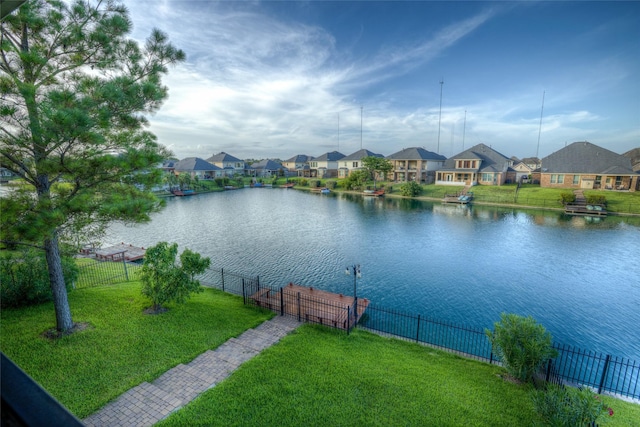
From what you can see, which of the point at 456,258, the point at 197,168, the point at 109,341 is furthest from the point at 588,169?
the point at 197,168

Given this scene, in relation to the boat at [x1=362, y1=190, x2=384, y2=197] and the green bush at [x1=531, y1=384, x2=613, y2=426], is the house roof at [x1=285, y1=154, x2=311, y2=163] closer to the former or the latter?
the boat at [x1=362, y1=190, x2=384, y2=197]

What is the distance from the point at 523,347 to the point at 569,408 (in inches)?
97.6

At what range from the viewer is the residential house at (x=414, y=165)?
64938mm

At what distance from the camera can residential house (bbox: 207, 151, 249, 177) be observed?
3588 inches

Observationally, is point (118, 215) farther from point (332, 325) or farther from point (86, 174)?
point (332, 325)

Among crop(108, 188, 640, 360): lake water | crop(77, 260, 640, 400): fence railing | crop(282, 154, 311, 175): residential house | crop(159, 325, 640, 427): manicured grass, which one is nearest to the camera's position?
crop(159, 325, 640, 427): manicured grass

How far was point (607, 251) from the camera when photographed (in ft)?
78.6

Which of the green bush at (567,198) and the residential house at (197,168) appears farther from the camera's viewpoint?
the residential house at (197,168)

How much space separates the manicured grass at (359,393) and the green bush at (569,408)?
52 centimetres

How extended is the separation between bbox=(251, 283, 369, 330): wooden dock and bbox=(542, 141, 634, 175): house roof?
51327 mm

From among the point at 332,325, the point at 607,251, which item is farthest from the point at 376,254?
the point at 607,251

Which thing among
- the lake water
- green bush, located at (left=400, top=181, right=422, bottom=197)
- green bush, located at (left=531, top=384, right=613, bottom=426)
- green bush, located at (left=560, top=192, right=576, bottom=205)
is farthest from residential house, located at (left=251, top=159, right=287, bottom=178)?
green bush, located at (left=531, top=384, right=613, bottom=426)

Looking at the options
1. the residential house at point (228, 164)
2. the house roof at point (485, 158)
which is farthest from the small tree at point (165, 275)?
the residential house at point (228, 164)

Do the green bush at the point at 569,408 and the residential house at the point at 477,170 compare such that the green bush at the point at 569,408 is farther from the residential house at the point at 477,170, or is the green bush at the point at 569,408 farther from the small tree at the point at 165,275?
the residential house at the point at 477,170
